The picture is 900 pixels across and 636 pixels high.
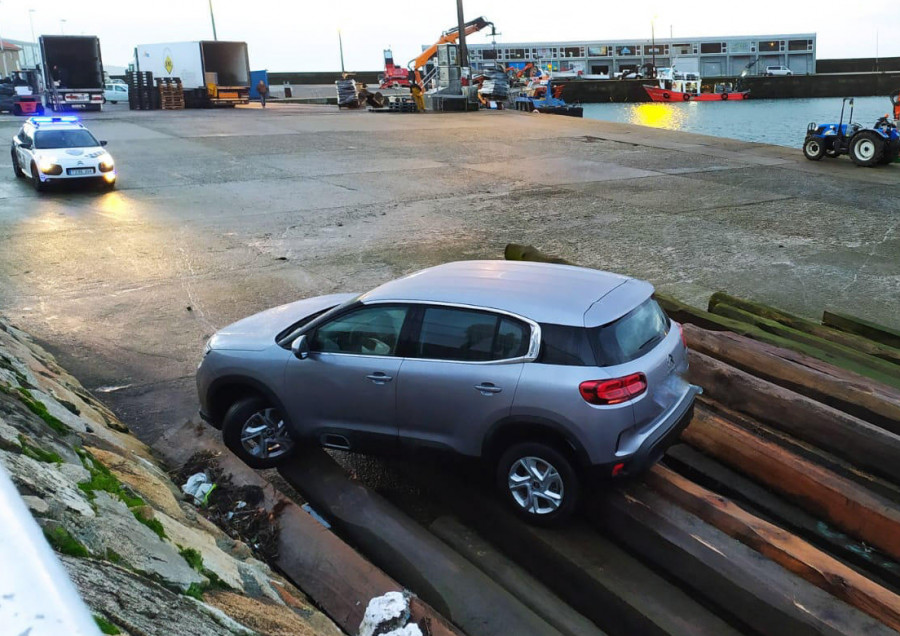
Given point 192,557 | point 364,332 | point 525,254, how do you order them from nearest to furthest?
point 192,557
point 364,332
point 525,254

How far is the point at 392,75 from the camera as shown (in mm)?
69812

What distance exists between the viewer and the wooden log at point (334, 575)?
13.6 feet

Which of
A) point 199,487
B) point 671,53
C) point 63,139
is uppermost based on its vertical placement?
point 671,53

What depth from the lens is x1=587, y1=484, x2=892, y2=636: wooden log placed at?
3.95m

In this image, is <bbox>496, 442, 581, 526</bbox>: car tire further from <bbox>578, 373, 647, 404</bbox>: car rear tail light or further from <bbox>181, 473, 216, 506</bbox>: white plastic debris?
<bbox>181, 473, 216, 506</bbox>: white plastic debris

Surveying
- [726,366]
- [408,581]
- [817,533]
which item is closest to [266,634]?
[408,581]

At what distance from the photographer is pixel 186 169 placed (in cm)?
2252

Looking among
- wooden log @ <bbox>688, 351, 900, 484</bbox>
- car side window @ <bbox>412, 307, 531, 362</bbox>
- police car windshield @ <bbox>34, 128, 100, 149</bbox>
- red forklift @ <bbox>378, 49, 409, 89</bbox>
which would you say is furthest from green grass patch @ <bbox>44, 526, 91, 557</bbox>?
red forklift @ <bbox>378, 49, 409, 89</bbox>

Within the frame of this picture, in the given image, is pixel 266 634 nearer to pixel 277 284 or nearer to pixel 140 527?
pixel 140 527

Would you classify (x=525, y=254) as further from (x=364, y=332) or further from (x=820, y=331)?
(x=364, y=332)

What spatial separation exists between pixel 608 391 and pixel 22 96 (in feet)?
158

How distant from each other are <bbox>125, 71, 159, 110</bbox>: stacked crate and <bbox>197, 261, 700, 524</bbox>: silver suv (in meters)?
45.0

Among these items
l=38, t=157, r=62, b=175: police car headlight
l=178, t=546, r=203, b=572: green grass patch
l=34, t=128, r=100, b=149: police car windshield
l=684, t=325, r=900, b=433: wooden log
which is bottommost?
l=684, t=325, r=900, b=433: wooden log

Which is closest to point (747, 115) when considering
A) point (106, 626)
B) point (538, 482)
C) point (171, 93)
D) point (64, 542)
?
point (171, 93)
